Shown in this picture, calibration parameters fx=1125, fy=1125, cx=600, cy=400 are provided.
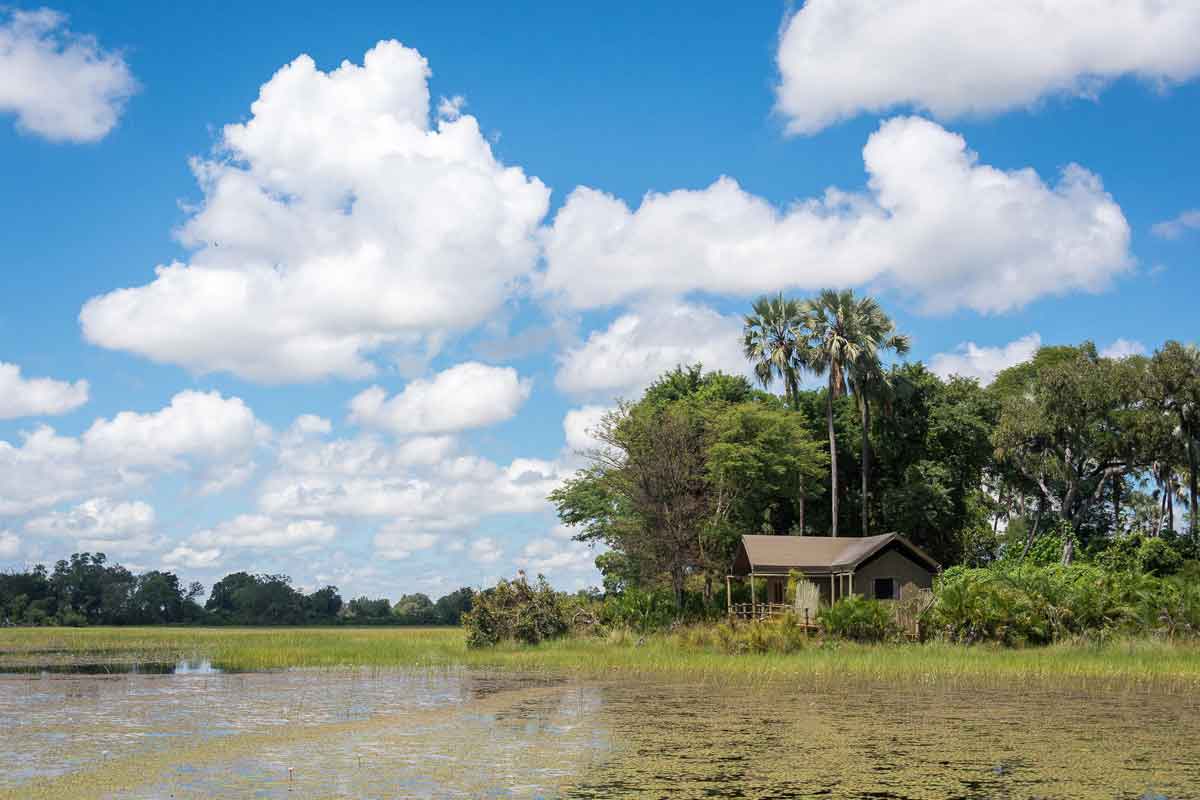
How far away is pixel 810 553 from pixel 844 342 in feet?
40.1

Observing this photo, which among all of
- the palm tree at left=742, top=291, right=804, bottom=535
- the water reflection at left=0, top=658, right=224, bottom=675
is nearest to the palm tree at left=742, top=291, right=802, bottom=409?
the palm tree at left=742, top=291, right=804, bottom=535

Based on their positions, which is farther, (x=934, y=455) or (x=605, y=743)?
(x=934, y=455)

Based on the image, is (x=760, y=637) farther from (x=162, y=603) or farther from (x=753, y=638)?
(x=162, y=603)

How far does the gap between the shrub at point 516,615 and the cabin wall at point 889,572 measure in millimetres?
13105

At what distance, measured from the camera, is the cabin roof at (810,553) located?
4622cm

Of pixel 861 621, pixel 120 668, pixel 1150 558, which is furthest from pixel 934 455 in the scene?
pixel 120 668

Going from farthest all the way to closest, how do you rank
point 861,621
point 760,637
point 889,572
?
1. point 889,572
2. point 861,621
3. point 760,637

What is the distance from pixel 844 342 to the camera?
2184 inches

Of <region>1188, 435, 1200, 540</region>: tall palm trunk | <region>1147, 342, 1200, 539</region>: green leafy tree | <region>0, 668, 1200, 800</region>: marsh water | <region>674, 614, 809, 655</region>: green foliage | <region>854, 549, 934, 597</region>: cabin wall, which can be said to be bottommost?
<region>0, 668, 1200, 800</region>: marsh water

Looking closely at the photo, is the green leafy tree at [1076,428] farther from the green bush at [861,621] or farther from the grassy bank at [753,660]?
the grassy bank at [753,660]

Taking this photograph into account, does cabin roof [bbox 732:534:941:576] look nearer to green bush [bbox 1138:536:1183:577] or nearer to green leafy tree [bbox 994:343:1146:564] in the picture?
green bush [bbox 1138:536:1183:577]

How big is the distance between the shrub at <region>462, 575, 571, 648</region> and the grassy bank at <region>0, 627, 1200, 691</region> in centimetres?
89

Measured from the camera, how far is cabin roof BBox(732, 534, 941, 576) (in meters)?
46.2

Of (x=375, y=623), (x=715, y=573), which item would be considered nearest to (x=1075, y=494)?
(x=715, y=573)
